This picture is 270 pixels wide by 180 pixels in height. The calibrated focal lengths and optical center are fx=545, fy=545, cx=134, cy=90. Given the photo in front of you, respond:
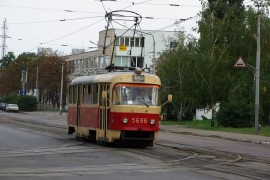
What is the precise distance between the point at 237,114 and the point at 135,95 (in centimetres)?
2273

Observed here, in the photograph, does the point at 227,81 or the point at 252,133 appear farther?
the point at 227,81

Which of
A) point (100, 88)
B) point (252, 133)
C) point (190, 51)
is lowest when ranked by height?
point (252, 133)

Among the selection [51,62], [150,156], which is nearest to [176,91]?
[150,156]

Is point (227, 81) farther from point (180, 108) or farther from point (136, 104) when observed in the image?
point (136, 104)

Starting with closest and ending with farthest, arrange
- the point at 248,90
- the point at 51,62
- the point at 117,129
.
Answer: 1. the point at 117,129
2. the point at 248,90
3. the point at 51,62

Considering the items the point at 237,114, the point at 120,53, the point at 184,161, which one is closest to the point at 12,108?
the point at 120,53

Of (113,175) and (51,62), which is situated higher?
(51,62)

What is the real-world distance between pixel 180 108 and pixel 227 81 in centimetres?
974

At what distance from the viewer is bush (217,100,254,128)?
140 feet

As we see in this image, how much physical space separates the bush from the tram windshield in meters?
22.1

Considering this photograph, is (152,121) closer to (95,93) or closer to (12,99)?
(95,93)

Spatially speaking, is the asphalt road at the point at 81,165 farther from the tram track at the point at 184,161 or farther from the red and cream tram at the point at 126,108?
the red and cream tram at the point at 126,108

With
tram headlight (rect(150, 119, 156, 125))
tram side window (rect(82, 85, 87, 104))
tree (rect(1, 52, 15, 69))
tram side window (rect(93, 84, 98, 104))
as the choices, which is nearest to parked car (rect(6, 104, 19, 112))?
tree (rect(1, 52, 15, 69))

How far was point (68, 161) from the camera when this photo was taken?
1587 centimetres
